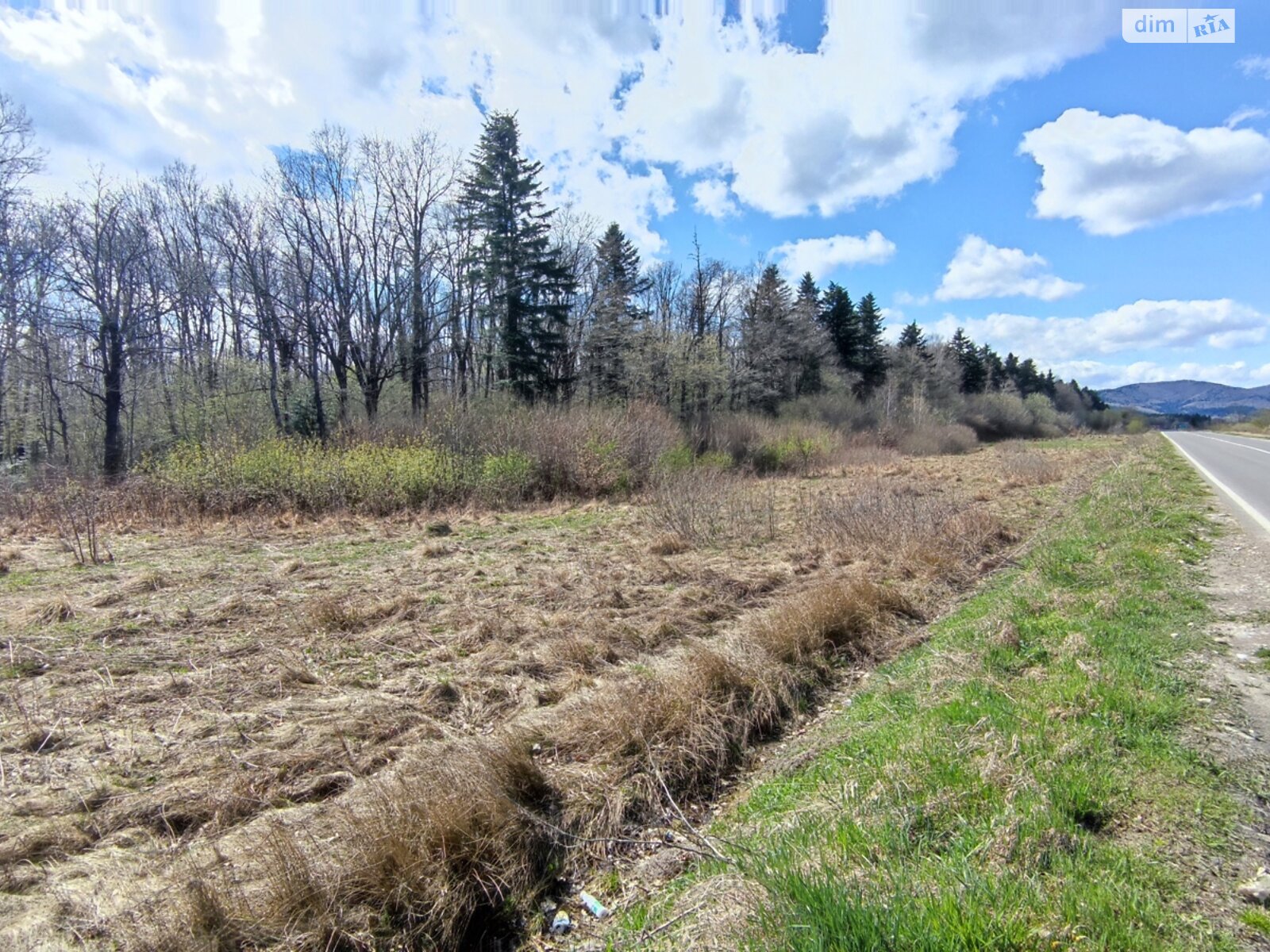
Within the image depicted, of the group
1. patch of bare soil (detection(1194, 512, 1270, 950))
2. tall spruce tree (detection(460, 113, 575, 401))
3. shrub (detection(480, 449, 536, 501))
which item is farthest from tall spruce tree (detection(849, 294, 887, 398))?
patch of bare soil (detection(1194, 512, 1270, 950))

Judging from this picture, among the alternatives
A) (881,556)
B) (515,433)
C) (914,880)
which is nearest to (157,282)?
(515,433)

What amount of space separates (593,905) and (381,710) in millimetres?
2345

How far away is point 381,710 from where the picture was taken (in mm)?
4359

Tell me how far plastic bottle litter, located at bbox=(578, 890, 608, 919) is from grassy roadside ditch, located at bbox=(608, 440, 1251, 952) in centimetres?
16

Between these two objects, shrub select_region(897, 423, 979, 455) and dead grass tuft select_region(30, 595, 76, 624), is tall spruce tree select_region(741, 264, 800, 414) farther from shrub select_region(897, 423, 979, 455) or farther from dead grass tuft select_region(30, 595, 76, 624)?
dead grass tuft select_region(30, 595, 76, 624)

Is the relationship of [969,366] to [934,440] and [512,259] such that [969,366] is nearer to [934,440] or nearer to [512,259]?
[934,440]

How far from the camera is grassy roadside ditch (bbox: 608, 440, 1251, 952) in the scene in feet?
6.56

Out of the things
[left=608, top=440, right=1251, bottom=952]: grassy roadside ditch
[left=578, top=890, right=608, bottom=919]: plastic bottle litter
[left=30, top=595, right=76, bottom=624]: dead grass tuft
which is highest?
[left=30, top=595, right=76, bottom=624]: dead grass tuft

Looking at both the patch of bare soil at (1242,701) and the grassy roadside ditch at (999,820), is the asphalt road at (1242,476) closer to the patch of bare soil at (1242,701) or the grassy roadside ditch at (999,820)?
the patch of bare soil at (1242,701)

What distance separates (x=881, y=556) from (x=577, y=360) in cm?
2731

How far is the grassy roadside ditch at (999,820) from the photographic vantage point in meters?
2.00

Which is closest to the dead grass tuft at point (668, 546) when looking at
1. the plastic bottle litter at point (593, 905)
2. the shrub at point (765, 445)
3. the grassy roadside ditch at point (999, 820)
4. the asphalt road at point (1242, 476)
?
the grassy roadside ditch at point (999, 820)

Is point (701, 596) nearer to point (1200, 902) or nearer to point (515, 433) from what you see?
point (1200, 902)

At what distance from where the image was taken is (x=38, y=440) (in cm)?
2514
